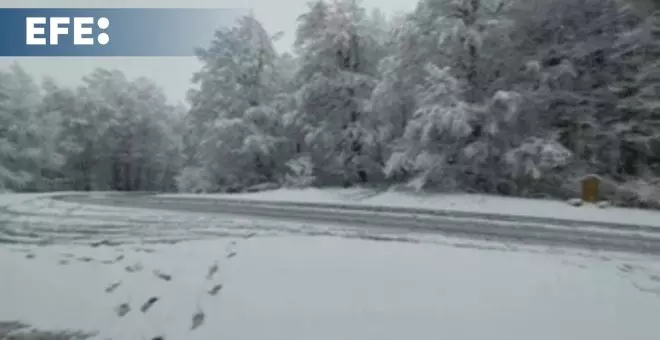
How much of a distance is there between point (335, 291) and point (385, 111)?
625 centimetres

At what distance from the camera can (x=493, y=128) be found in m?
6.96

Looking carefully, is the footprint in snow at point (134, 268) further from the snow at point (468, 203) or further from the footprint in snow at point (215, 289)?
the snow at point (468, 203)

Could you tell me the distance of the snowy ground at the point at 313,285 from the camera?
2.95m

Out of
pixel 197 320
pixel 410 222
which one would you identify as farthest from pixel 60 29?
pixel 410 222

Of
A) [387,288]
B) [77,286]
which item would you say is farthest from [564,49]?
[77,286]

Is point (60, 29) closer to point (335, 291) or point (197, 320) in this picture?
point (197, 320)

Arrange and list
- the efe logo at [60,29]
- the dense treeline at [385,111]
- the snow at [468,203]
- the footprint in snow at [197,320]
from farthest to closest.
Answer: the dense treeline at [385,111] < the snow at [468,203] < the efe logo at [60,29] < the footprint in snow at [197,320]

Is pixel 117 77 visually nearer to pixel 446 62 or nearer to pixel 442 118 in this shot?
pixel 442 118

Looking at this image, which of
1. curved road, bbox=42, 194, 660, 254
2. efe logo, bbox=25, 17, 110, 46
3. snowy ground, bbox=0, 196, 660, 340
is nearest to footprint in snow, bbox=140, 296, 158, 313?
snowy ground, bbox=0, 196, 660, 340

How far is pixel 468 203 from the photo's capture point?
6.15 m

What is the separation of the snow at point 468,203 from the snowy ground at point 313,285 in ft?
4.07

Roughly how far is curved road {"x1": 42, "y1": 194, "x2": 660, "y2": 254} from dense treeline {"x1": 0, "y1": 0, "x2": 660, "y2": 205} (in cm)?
98

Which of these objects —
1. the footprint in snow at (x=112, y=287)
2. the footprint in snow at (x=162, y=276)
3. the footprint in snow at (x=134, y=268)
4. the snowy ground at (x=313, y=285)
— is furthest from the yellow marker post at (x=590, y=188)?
the footprint in snow at (x=112, y=287)

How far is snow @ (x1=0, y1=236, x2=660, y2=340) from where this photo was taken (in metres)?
2.93
